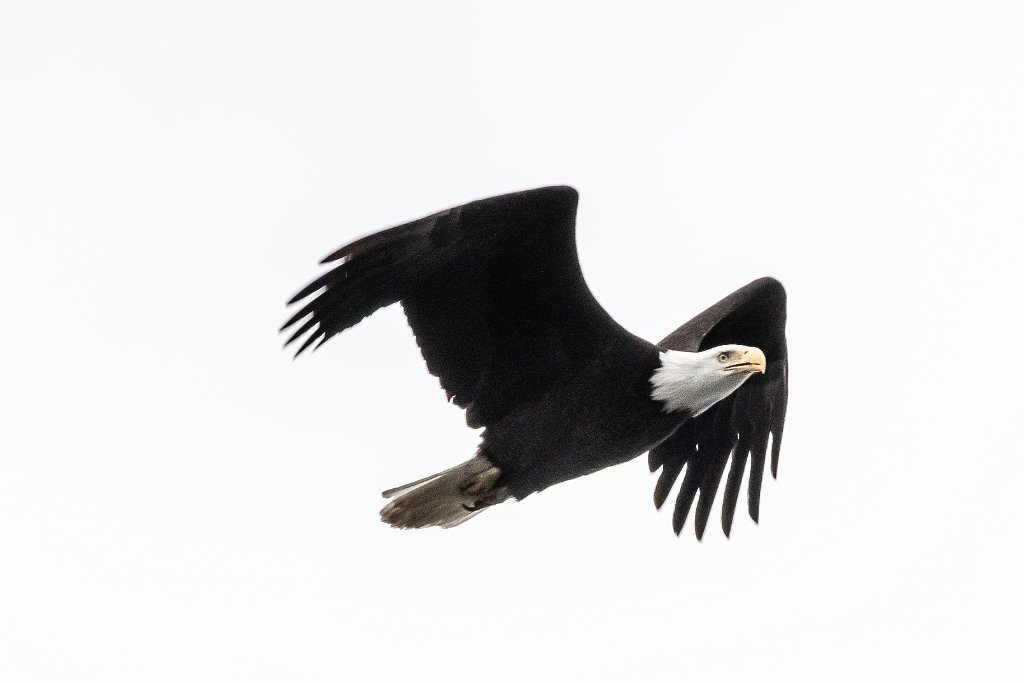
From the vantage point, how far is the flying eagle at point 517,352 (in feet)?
31.6

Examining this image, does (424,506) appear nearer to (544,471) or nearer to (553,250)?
(544,471)

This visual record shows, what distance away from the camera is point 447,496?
10.5 meters

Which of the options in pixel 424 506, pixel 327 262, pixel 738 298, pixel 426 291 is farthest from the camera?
pixel 738 298

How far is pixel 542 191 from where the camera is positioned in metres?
9.66

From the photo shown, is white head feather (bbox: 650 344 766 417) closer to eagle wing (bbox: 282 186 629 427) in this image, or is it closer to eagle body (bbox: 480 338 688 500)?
eagle body (bbox: 480 338 688 500)

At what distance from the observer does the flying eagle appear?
963 cm

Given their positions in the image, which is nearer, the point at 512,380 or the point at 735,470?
the point at 512,380

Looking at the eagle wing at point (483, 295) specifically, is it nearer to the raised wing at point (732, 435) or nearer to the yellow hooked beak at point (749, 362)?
the yellow hooked beak at point (749, 362)

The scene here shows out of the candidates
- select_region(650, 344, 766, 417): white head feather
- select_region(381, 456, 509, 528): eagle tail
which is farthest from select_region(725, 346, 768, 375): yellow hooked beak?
select_region(381, 456, 509, 528): eagle tail

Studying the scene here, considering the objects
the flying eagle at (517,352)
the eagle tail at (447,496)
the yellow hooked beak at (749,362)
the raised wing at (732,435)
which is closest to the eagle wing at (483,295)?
the flying eagle at (517,352)

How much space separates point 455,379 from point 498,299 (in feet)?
1.91

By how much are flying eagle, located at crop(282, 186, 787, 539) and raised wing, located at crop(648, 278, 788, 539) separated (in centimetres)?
153

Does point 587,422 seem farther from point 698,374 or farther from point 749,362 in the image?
point 749,362

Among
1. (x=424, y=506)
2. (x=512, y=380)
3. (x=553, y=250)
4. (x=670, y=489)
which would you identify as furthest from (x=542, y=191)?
(x=670, y=489)
